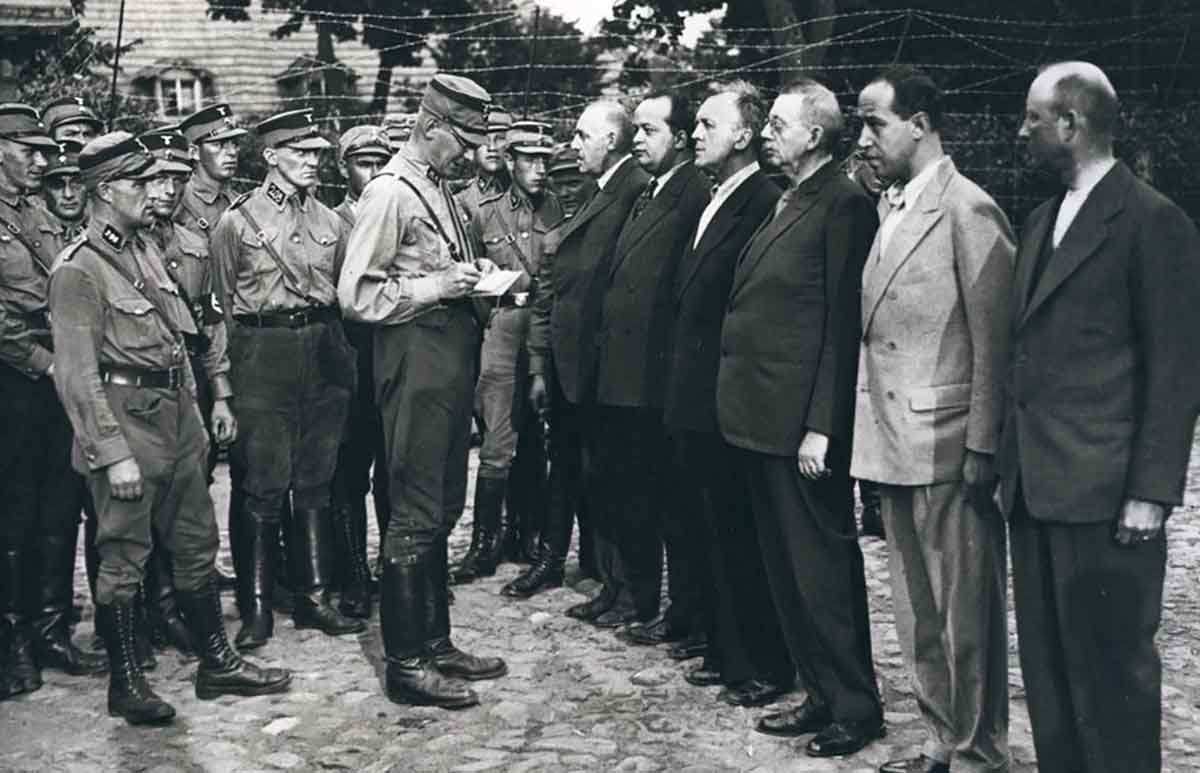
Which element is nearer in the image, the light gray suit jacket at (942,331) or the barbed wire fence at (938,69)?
the light gray suit jacket at (942,331)

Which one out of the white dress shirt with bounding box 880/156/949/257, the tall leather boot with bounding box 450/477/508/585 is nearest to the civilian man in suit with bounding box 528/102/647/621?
the tall leather boot with bounding box 450/477/508/585

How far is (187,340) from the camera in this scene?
6.60 metres

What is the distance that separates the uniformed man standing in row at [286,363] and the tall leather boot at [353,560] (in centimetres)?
24

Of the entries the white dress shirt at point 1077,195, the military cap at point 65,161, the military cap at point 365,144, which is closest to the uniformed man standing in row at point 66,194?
the military cap at point 65,161

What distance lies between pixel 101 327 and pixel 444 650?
2011mm

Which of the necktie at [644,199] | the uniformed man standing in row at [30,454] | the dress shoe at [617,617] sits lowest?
the dress shoe at [617,617]

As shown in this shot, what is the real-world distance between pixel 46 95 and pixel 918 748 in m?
10.7

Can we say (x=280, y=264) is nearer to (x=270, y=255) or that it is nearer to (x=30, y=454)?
(x=270, y=255)

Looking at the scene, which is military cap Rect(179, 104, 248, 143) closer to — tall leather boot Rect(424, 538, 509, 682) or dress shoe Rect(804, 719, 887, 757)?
tall leather boot Rect(424, 538, 509, 682)

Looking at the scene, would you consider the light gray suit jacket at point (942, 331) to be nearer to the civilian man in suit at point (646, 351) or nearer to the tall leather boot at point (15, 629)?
the civilian man in suit at point (646, 351)

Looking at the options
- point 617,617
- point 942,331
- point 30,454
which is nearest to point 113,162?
point 30,454

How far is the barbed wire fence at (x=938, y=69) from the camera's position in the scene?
14.6 meters

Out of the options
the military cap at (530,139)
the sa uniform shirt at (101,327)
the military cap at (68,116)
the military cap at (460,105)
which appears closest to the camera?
the sa uniform shirt at (101,327)

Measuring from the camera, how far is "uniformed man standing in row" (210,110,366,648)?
674cm
